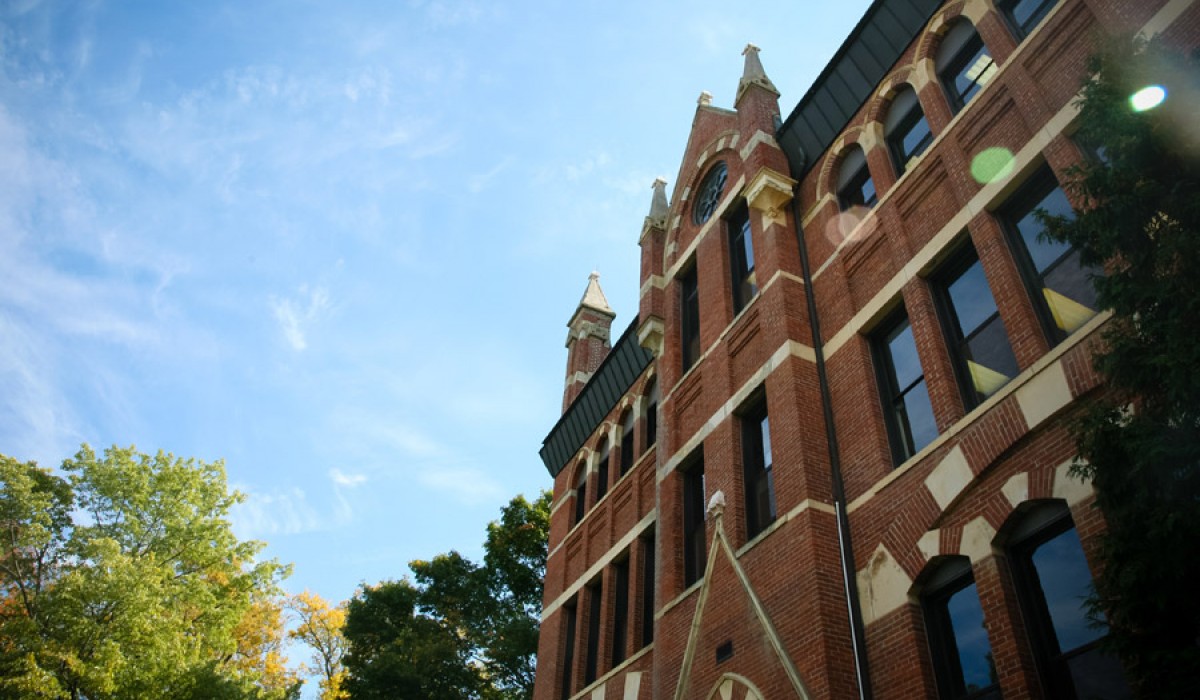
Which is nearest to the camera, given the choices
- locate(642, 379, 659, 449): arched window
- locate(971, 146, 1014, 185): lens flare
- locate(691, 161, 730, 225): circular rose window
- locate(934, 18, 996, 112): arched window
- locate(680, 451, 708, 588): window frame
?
locate(971, 146, 1014, 185): lens flare

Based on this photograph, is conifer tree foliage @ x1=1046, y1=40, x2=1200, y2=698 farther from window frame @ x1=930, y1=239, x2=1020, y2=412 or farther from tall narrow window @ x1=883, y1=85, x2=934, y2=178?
tall narrow window @ x1=883, y1=85, x2=934, y2=178

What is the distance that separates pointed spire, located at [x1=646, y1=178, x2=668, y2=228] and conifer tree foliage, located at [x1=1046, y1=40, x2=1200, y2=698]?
13.3m

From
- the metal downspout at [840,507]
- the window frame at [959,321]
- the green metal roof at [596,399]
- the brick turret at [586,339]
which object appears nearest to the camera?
the metal downspout at [840,507]

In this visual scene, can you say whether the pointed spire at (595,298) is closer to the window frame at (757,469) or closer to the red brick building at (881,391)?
the red brick building at (881,391)

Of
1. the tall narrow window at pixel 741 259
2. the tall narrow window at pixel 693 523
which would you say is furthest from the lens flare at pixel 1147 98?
the tall narrow window at pixel 693 523

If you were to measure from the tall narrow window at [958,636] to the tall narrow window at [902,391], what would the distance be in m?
1.78

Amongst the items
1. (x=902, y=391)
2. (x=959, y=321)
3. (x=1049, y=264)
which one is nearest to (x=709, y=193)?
(x=902, y=391)

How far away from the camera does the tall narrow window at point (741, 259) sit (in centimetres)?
1516

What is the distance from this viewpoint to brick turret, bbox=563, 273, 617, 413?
24.4 m

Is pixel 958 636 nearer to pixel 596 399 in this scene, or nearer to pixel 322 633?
pixel 596 399

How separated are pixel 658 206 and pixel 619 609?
9.27 metres

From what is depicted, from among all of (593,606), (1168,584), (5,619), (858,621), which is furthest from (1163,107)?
(5,619)

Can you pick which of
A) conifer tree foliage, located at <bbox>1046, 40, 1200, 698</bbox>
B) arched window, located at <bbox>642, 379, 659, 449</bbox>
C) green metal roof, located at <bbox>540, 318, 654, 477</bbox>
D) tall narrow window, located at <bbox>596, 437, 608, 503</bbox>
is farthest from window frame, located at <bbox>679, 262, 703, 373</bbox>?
conifer tree foliage, located at <bbox>1046, 40, 1200, 698</bbox>

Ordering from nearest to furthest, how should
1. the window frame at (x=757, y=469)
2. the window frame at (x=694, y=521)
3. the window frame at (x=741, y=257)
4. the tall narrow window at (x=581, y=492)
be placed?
Result: the window frame at (x=757, y=469) < the window frame at (x=694, y=521) < the window frame at (x=741, y=257) < the tall narrow window at (x=581, y=492)
